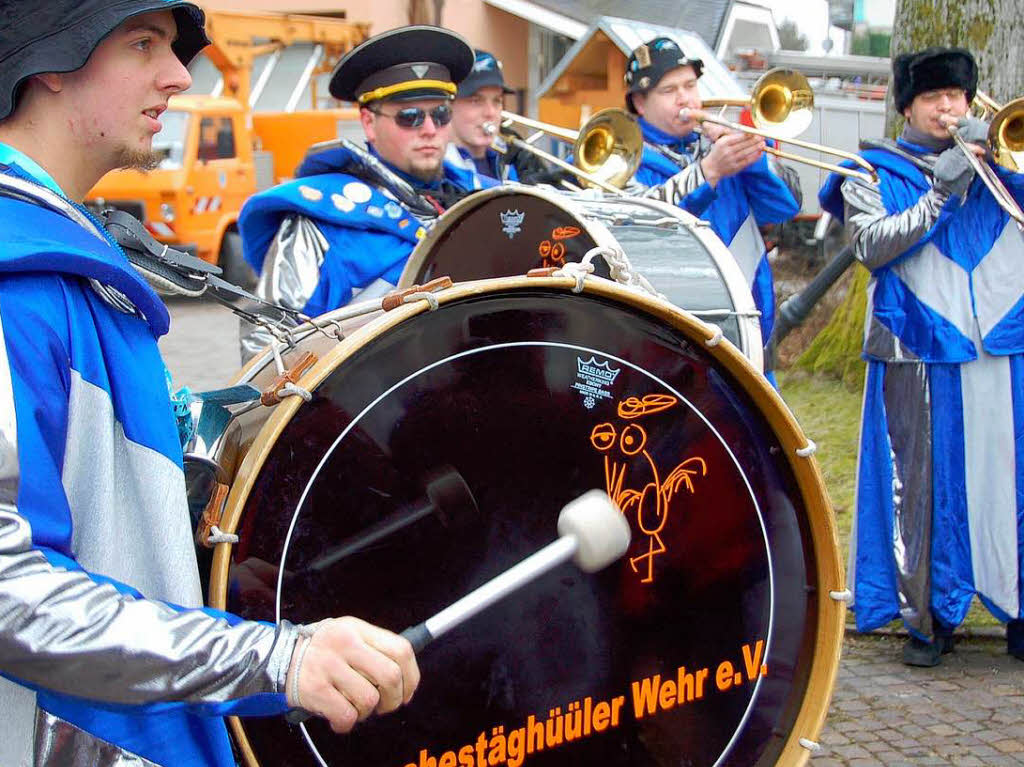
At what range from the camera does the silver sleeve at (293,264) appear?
9.80ft

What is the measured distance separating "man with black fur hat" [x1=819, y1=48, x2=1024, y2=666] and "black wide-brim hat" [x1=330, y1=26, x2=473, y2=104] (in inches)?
58.1

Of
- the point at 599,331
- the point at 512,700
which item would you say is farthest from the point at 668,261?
the point at 512,700

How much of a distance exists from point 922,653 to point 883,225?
4.55ft

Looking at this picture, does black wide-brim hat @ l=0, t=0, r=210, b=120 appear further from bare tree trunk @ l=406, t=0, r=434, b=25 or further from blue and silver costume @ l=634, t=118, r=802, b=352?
bare tree trunk @ l=406, t=0, r=434, b=25

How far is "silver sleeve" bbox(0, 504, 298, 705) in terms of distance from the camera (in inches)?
44.1

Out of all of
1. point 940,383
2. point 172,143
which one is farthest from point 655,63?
point 172,143

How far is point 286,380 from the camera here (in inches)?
64.7

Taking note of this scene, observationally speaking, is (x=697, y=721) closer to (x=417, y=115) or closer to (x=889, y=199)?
(x=417, y=115)

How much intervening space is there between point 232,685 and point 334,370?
1.77 feet

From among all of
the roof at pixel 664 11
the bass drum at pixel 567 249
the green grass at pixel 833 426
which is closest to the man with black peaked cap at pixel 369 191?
the bass drum at pixel 567 249

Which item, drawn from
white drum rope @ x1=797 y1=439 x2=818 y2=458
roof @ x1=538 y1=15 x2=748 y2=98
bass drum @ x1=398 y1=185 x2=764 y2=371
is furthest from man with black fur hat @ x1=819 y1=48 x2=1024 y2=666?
roof @ x1=538 y1=15 x2=748 y2=98

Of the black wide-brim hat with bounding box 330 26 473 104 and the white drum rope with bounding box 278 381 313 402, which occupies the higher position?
the black wide-brim hat with bounding box 330 26 473 104

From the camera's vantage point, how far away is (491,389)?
1.81 meters

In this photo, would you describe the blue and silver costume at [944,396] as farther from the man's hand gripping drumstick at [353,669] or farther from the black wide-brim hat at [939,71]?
the man's hand gripping drumstick at [353,669]
